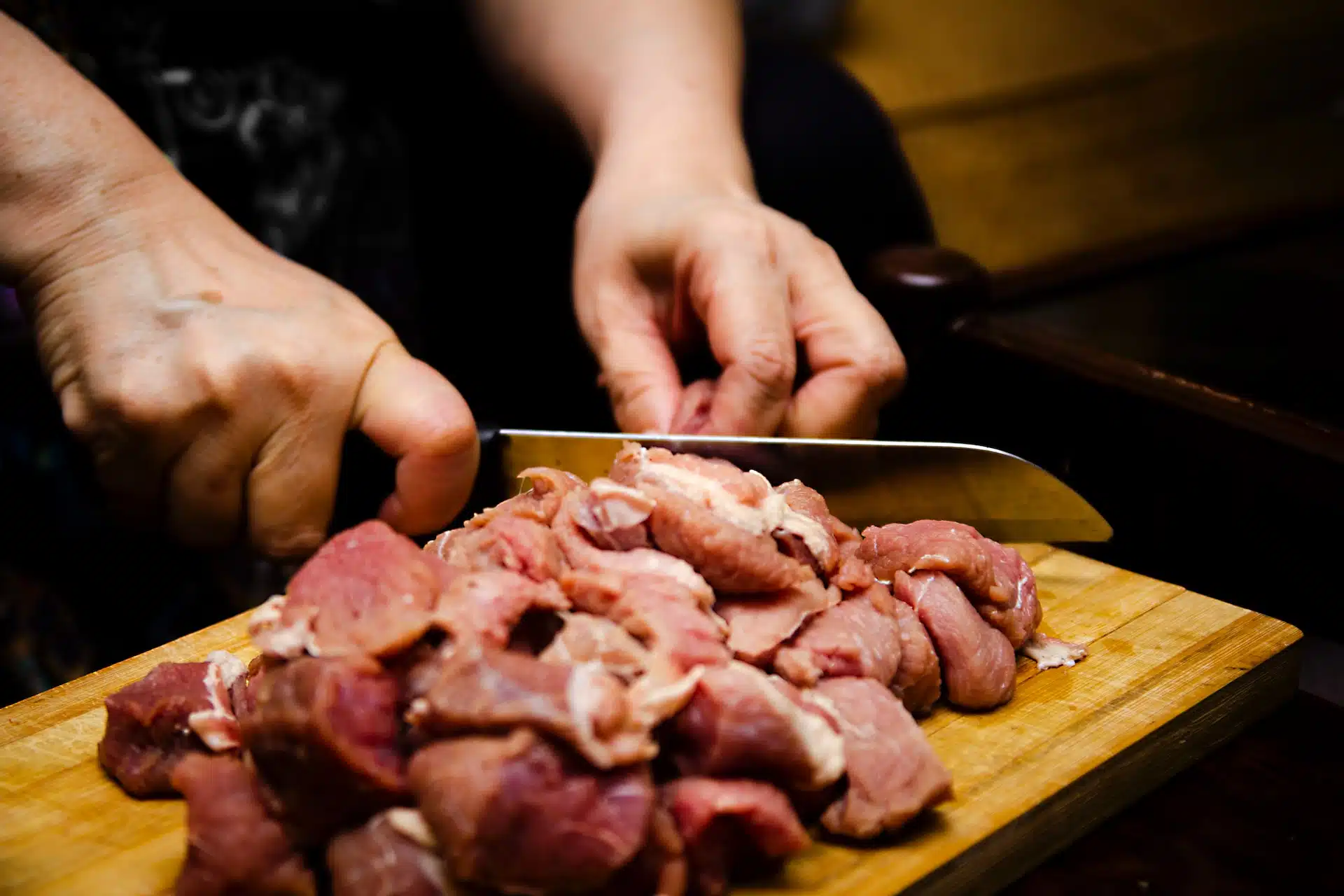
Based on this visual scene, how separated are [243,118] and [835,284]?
191 centimetres

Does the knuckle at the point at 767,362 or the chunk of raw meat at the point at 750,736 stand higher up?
the knuckle at the point at 767,362

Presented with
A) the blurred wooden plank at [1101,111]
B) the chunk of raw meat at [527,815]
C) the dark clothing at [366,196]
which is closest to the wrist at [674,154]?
the dark clothing at [366,196]

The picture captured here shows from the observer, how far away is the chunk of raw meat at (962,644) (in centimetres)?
178

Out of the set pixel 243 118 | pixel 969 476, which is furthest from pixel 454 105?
pixel 969 476

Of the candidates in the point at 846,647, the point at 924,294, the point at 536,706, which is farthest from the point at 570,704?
the point at 924,294

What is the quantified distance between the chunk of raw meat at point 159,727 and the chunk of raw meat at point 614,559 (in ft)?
1.78

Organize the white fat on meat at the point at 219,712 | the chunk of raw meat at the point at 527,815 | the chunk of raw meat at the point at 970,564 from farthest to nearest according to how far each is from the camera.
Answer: the chunk of raw meat at the point at 970,564, the white fat on meat at the point at 219,712, the chunk of raw meat at the point at 527,815

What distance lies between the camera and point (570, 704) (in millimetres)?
1347

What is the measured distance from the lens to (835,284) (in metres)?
2.51

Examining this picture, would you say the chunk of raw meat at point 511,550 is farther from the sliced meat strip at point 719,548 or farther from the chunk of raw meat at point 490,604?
the sliced meat strip at point 719,548

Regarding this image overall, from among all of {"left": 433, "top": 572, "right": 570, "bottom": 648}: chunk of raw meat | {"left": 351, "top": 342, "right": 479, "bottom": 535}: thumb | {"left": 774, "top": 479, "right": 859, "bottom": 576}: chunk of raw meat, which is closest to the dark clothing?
{"left": 351, "top": 342, "right": 479, "bottom": 535}: thumb

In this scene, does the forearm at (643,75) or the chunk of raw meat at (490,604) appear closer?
the chunk of raw meat at (490,604)

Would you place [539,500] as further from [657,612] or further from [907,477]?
[907,477]

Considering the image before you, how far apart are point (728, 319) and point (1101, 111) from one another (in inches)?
142
